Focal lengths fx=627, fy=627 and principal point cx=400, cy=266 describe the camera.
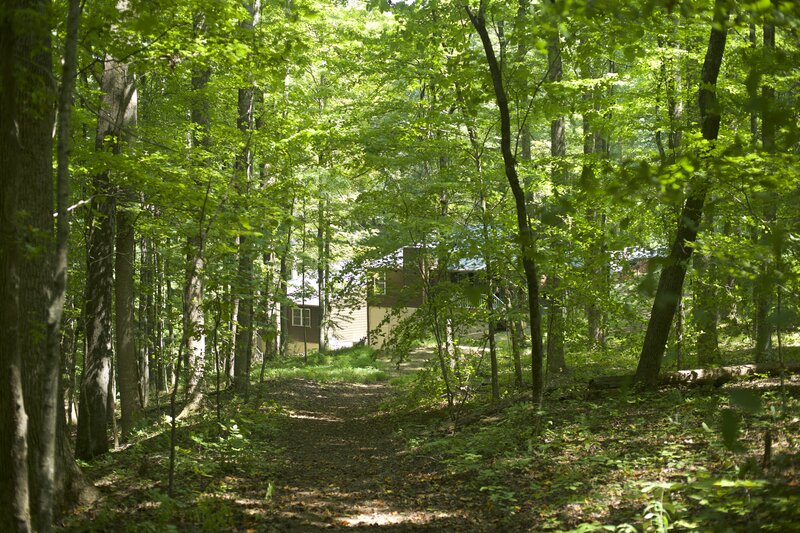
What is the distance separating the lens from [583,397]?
9812 mm

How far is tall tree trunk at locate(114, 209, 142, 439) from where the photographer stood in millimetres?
10984

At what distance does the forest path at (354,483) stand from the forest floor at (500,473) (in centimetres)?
3

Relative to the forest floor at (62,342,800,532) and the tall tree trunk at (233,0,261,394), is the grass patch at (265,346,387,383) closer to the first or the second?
the tall tree trunk at (233,0,261,394)

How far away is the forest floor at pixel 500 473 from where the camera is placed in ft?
14.9

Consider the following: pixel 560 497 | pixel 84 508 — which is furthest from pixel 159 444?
pixel 560 497

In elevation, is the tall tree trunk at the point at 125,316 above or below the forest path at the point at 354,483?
above

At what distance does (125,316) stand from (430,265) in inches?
223

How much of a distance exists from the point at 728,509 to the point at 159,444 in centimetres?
796

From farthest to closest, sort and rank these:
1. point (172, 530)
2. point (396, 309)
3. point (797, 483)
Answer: point (396, 309)
point (172, 530)
point (797, 483)

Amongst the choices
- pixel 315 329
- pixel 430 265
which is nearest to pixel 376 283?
pixel 430 265

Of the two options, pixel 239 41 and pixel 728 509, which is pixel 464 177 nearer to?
pixel 239 41

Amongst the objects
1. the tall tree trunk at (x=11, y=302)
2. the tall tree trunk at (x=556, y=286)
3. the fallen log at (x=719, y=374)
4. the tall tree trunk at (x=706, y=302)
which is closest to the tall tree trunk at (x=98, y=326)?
the tall tree trunk at (x=11, y=302)

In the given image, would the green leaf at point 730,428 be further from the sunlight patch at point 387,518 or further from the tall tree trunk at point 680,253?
the tall tree trunk at point 680,253

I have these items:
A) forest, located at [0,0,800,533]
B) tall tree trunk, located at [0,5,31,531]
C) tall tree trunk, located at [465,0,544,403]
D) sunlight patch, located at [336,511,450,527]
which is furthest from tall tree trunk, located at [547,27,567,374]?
tall tree trunk, located at [0,5,31,531]
